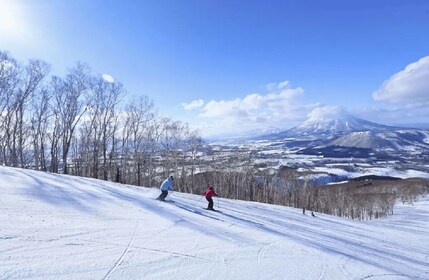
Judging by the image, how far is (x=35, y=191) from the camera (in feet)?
59.1

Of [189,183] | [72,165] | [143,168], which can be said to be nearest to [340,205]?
[189,183]

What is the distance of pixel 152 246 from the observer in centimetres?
1147

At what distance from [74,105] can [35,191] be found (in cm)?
2921

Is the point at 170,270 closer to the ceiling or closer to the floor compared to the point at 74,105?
closer to the floor

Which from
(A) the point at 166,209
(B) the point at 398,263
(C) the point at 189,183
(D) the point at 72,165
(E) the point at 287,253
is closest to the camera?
(E) the point at 287,253

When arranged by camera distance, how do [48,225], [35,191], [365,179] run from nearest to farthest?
1. [48,225]
2. [35,191]
3. [365,179]

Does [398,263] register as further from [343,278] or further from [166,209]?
[166,209]

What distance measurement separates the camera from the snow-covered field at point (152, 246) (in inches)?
358

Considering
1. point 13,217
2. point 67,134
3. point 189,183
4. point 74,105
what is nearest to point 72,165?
point 67,134

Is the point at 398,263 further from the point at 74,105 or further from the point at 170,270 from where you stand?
the point at 74,105

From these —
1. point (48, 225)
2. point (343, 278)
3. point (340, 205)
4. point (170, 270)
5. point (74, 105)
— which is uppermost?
point (74, 105)

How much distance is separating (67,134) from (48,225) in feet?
117

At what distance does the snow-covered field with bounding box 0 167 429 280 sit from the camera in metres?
9.09

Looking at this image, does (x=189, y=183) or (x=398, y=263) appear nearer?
(x=398, y=263)
